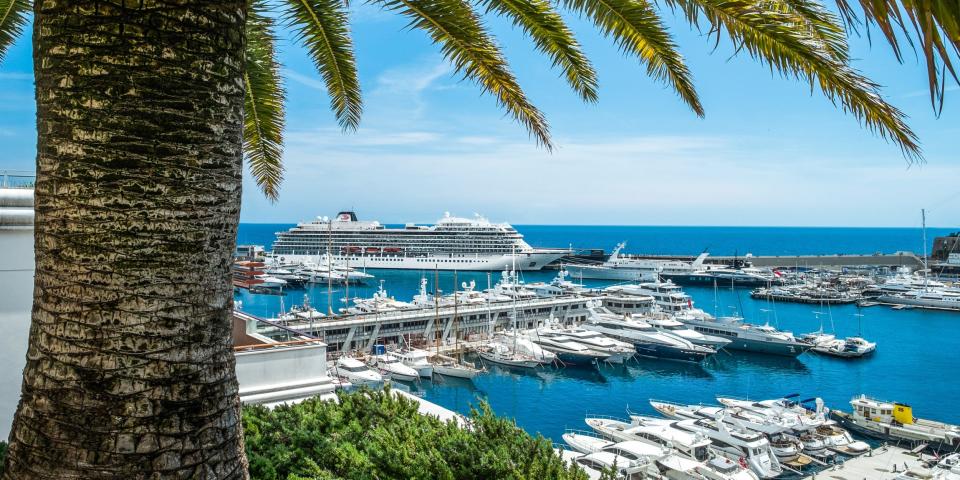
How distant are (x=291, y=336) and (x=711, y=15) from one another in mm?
5269

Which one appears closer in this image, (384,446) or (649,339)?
(384,446)

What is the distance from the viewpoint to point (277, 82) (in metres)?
5.36

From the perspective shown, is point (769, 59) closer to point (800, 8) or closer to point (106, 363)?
point (800, 8)

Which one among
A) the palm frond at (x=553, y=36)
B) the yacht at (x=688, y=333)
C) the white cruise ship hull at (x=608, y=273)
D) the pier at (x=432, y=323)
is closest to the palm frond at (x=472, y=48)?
the palm frond at (x=553, y=36)

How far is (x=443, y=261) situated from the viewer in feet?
194

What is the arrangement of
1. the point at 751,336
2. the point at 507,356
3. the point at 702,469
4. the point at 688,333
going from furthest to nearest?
the point at 688,333 → the point at 751,336 → the point at 507,356 → the point at 702,469

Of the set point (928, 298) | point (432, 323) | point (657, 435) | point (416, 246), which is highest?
point (416, 246)

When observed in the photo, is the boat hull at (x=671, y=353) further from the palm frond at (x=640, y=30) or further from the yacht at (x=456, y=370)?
the palm frond at (x=640, y=30)

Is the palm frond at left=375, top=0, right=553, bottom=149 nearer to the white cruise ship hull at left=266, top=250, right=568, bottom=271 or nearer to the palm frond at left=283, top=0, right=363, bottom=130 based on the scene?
the palm frond at left=283, top=0, right=363, bottom=130

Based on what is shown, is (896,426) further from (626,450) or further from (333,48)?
(333,48)

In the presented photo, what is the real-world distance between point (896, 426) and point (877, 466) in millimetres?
3372


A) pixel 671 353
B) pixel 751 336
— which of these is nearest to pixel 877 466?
pixel 671 353

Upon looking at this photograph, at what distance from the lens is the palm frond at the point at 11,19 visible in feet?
14.4

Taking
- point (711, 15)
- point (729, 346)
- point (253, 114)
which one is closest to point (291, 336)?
point (253, 114)
